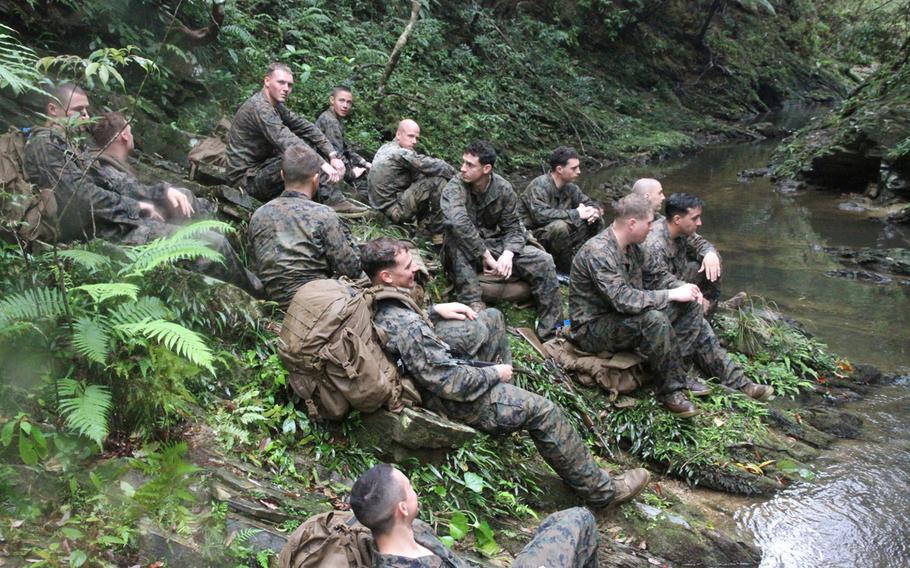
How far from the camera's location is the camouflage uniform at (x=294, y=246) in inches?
236

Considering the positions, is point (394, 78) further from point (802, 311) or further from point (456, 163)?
point (802, 311)

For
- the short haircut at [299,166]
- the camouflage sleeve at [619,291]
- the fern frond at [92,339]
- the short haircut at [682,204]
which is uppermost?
the short haircut at [682,204]

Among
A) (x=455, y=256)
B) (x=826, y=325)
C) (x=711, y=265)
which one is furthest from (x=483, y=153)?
(x=826, y=325)

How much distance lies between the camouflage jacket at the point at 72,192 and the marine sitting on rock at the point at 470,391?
2401 mm

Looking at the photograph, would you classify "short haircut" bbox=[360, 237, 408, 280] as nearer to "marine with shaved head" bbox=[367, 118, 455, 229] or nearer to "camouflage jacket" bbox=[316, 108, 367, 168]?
"marine with shaved head" bbox=[367, 118, 455, 229]

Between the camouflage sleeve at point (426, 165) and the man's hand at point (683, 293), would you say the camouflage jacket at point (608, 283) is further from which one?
the camouflage sleeve at point (426, 165)

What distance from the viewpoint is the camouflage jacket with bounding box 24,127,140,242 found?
5.65 metres

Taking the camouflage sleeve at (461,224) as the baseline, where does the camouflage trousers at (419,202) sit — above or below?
below

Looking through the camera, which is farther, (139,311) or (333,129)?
(333,129)

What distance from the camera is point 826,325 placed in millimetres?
9469

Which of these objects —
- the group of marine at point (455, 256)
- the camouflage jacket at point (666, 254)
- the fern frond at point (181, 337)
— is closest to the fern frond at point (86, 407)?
the fern frond at point (181, 337)

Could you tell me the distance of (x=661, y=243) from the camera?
291 inches

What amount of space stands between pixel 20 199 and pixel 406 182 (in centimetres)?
483

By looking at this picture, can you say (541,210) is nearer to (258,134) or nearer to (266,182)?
(266,182)
